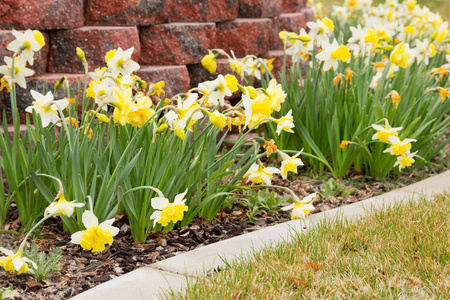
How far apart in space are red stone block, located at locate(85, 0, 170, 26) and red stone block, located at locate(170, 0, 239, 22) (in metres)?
0.15

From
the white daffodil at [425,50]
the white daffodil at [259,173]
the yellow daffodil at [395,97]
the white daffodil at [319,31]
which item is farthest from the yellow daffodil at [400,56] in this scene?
the white daffodil at [259,173]

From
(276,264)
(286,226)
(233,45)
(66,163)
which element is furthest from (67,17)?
(276,264)

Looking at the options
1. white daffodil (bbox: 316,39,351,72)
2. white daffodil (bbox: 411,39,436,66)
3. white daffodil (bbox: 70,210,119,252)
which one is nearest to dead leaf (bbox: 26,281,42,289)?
white daffodil (bbox: 70,210,119,252)

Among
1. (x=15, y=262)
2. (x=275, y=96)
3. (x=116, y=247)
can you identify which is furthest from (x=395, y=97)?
(x=15, y=262)

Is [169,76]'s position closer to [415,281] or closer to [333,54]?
[333,54]

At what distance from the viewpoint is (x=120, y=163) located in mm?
2338

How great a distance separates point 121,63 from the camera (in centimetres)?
245

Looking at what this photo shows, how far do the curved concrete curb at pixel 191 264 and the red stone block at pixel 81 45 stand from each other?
4.83 feet

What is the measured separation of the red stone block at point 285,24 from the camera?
4.80m

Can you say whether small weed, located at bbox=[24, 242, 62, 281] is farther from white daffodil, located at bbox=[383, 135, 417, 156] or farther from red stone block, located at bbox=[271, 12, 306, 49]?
red stone block, located at bbox=[271, 12, 306, 49]

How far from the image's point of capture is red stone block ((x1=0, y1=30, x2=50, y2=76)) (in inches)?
113

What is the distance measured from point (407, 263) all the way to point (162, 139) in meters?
1.10

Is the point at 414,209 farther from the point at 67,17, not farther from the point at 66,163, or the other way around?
the point at 67,17

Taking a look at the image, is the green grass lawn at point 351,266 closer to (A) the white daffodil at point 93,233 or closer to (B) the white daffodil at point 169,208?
(B) the white daffodil at point 169,208
